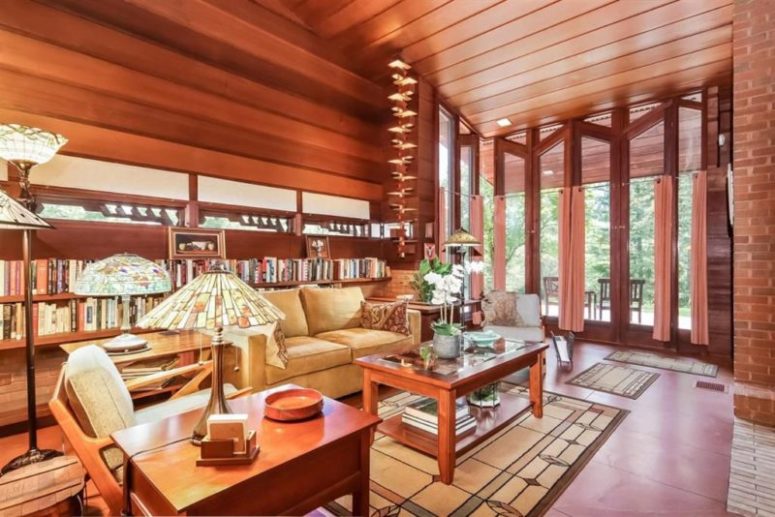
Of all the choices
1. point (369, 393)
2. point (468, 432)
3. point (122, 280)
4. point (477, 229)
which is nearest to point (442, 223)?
point (477, 229)

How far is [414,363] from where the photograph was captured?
2391 millimetres

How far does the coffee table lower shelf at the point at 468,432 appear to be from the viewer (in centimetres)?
219

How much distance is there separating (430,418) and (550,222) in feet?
14.4

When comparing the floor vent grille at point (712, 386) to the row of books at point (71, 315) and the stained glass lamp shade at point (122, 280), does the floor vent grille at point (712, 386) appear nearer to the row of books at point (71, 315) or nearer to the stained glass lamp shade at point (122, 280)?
the stained glass lamp shade at point (122, 280)

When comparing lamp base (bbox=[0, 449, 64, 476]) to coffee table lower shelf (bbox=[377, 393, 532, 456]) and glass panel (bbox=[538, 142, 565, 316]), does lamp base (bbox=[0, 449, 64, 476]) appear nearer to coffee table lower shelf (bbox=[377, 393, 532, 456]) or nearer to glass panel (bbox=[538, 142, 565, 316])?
coffee table lower shelf (bbox=[377, 393, 532, 456])

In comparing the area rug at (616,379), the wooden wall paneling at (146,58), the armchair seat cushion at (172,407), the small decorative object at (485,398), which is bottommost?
the area rug at (616,379)

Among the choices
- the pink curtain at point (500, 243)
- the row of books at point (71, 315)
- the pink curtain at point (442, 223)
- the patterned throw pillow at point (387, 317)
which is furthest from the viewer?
the pink curtain at point (500, 243)

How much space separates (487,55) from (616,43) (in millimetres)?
1222

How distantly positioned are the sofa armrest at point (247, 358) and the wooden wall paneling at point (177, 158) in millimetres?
1627

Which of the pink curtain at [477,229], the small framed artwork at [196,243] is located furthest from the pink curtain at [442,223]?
the small framed artwork at [196,243]

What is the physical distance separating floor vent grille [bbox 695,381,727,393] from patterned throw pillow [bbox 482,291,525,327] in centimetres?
164

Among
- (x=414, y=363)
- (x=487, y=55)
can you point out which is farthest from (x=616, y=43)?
(x=414, y=363)

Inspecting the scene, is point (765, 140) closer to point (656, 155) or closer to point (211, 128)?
point (656, 155)

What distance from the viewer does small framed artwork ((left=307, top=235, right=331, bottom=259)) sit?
4.30 metres
